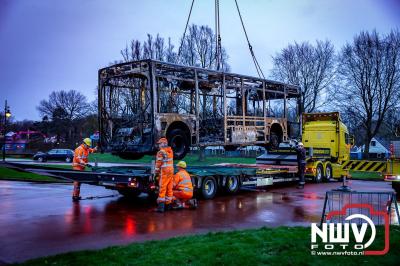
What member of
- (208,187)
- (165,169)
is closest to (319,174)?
(208,187)

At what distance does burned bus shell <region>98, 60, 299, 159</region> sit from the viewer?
11.7 m

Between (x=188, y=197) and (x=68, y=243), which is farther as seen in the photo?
(x=188, y=197)

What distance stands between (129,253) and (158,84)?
21.2 feet

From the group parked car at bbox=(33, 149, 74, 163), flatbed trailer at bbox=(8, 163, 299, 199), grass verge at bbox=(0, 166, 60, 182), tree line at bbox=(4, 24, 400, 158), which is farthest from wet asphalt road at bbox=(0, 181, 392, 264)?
parked car at bbox=(33, 149, 74, 163)

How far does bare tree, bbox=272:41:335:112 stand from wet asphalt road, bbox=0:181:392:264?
23.2 m

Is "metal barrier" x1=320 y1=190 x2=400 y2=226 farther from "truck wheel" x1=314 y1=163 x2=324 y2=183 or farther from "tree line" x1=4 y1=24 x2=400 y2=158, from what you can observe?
"tree line" x1=4 y1=24 x2=400 y2=158

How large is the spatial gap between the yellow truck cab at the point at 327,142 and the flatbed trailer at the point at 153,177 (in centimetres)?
266

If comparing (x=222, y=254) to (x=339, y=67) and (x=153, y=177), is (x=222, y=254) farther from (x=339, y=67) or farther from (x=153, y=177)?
(x=339, y=67)

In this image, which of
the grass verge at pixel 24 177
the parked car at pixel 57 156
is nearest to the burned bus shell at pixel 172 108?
the grass verge at pixel 24 177

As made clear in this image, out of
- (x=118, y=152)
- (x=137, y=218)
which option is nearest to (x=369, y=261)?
(x=137, y=218)

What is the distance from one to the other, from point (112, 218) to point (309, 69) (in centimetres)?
3014

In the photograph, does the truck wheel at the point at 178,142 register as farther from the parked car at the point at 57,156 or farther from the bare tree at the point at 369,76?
the parked car at the point at 57,156

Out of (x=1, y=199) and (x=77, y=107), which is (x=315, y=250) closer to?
→ (x=1, y=199)

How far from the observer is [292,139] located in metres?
17.8
